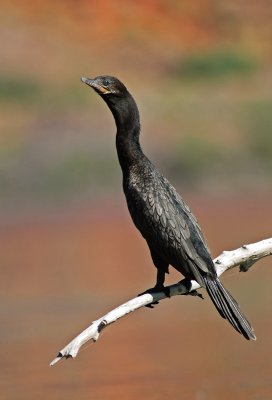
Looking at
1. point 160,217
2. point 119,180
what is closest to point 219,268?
point 160,217

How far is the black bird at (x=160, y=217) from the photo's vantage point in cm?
820

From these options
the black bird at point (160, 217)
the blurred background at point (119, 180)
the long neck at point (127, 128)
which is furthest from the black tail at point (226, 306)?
the blurred background at point (119, 180)

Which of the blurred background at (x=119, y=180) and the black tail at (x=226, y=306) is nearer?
the black tail at (x=226, y=306)

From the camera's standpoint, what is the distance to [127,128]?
8.72 m

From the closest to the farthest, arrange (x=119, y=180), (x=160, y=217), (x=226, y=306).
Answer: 1. (x=226, y=306)
2. (x=160, y=217)
3. (x=119, y=180)

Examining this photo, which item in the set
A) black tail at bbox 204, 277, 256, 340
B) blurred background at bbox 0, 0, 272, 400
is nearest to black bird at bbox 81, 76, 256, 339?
black tail at bbox 204, 277, 256, 340

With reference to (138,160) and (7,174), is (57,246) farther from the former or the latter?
(138,160)

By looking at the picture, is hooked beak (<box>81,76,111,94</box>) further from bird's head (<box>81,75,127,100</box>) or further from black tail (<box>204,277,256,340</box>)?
black tail (<box>204,277,256,340</box>)

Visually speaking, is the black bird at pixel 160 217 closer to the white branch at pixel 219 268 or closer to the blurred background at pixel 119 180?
the white branch at pixel 219 268

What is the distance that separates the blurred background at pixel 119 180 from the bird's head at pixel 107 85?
282 cm

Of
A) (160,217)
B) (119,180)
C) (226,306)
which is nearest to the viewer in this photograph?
(226,306)

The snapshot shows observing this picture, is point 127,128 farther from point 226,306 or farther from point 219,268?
point 226,306

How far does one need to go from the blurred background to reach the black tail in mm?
2374

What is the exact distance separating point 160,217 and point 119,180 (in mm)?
14166
